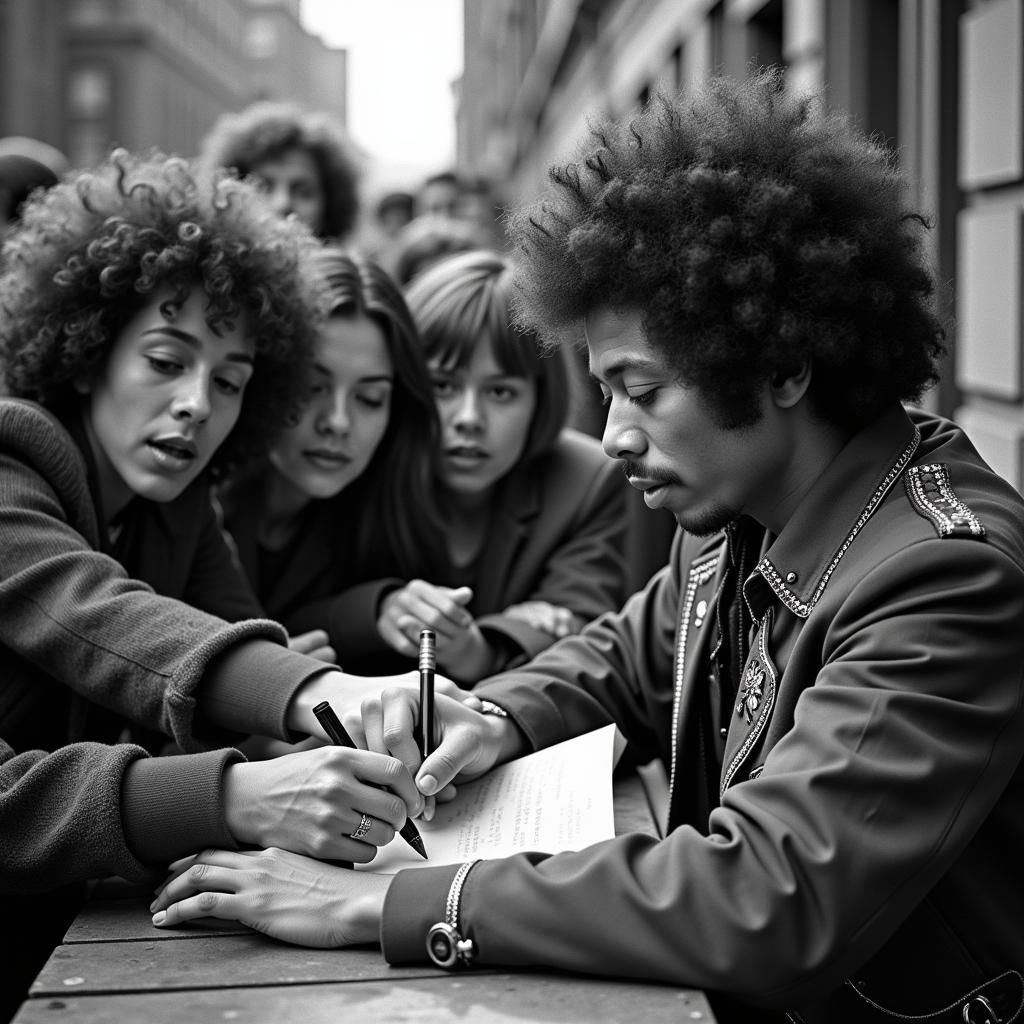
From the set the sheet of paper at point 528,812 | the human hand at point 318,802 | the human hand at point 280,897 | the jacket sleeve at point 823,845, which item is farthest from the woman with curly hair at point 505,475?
the jacket sleeve at point 823,845

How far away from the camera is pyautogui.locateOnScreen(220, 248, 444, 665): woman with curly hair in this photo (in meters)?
3.07

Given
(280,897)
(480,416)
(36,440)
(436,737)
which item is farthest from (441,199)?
(280,897)

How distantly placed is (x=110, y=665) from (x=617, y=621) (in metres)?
0.98

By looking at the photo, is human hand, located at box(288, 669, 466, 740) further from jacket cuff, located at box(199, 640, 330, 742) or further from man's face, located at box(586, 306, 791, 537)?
man's face, located at box(586, 306, 791, 537)

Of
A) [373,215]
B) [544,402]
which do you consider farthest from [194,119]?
[544,402]

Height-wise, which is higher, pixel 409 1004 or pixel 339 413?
pixel 339 413

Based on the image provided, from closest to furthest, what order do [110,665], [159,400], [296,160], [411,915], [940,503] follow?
[411,915]
[940,503]
[110,665]
[159,400]
[296,160]

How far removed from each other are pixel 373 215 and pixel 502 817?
9.24 m

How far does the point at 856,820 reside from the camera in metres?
1.51

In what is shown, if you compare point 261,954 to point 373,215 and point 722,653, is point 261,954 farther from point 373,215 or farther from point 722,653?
point 373,215

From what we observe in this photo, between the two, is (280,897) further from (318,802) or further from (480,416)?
(480,416)

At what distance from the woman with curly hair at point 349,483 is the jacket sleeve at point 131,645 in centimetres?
96

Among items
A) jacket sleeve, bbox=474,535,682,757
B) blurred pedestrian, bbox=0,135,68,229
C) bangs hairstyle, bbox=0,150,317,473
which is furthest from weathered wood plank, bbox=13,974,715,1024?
A: blurred pedestrian, bbox=0,135,68,229

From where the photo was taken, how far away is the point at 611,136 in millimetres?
2031
